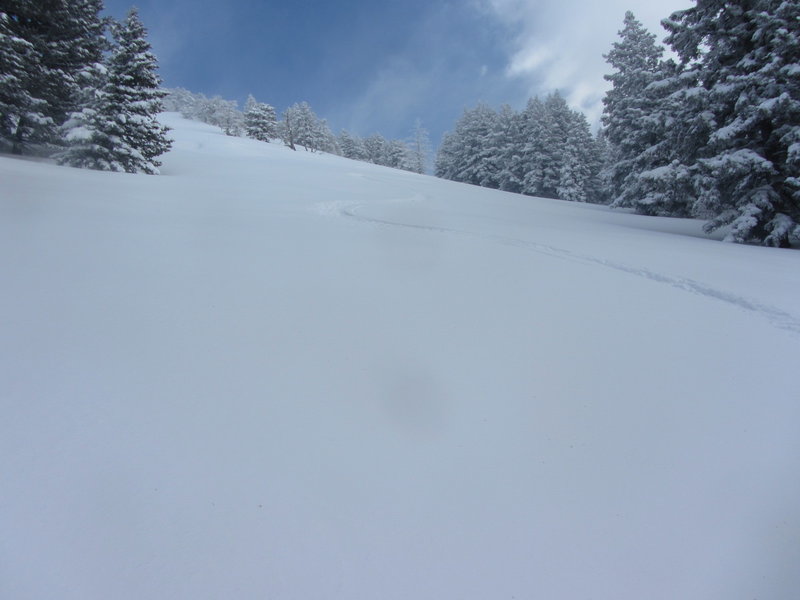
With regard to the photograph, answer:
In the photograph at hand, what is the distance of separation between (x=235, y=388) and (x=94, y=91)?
15.6 metres

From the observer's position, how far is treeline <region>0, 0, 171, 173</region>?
12948 millimetres

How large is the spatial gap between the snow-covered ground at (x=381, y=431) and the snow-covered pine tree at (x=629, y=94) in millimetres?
17466

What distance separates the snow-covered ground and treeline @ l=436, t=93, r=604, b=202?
1207 inches

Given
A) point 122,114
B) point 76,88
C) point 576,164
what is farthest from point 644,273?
point 576,164

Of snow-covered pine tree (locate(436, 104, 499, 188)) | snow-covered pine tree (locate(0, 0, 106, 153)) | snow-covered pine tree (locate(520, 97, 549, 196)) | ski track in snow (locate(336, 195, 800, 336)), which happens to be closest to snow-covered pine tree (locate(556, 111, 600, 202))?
snow-covered pine tree (locate(520, 97, 549, 196))

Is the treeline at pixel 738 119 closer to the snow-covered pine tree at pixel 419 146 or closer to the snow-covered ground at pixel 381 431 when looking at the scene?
the snow-covered ground at pixel 381 431

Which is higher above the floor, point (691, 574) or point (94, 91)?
point (94, 91)

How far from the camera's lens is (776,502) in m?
2.23

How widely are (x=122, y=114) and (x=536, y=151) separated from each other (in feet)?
100

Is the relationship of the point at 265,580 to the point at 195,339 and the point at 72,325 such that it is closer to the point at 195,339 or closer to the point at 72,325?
the point at 195,339

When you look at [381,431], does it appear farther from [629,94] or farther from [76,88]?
[629,94]

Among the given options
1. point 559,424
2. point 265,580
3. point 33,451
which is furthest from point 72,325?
Answer: point 559,424

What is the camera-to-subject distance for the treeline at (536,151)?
32844 millimetres

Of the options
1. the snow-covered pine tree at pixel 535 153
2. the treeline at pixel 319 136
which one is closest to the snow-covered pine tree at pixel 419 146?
the treeline at pixel 319 136
